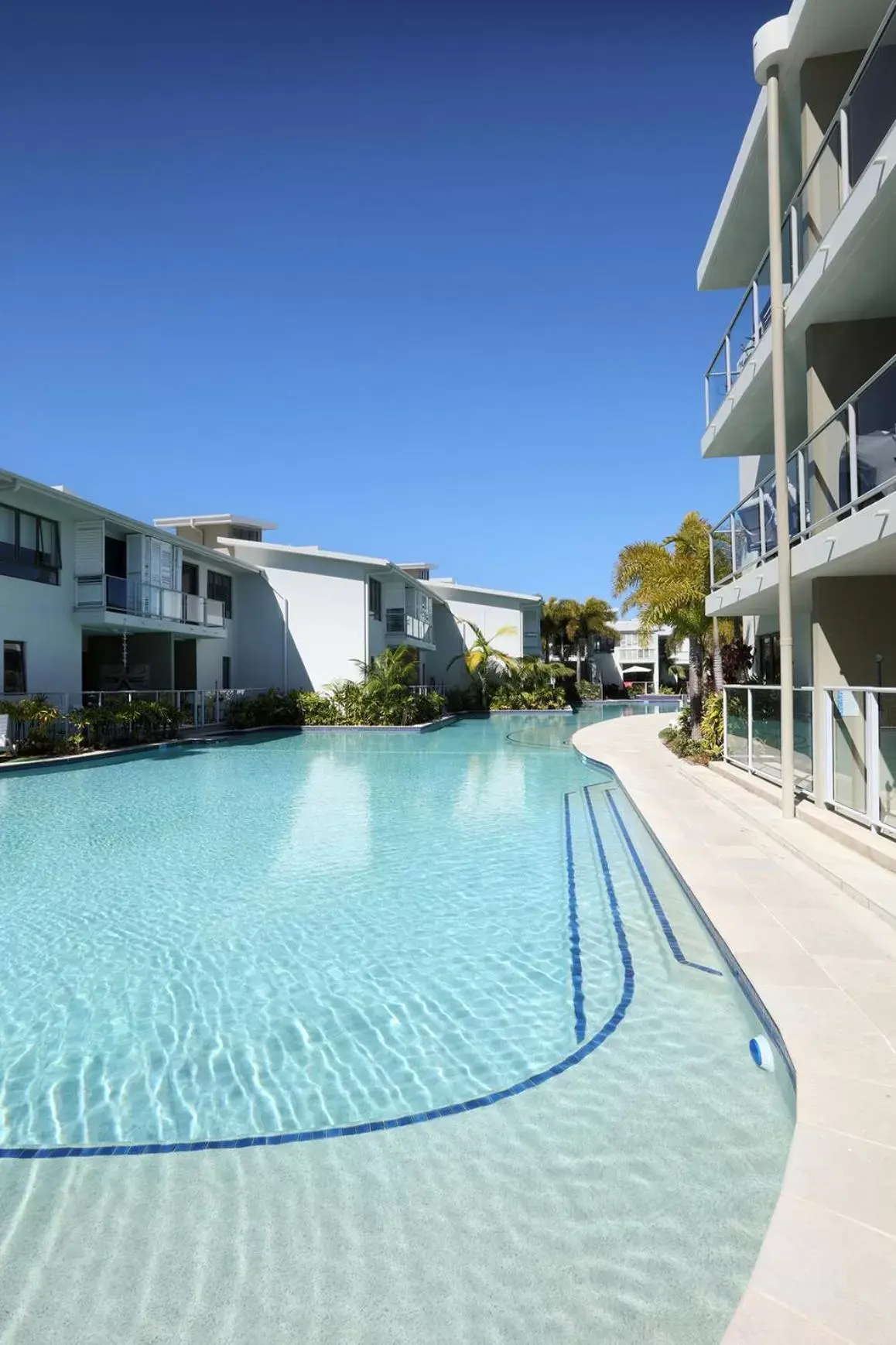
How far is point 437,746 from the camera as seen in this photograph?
23.0m

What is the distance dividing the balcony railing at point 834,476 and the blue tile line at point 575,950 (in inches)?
190

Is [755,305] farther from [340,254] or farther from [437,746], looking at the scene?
[437,746]

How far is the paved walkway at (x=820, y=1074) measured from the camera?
2.29 metres

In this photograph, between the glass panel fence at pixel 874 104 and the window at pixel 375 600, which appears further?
the window at pixel 375 600

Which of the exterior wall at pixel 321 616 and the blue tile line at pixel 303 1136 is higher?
the exterior wall at pixel 321 616

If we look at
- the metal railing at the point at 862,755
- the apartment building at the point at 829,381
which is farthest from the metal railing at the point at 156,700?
the metal railing at the point at 862,755

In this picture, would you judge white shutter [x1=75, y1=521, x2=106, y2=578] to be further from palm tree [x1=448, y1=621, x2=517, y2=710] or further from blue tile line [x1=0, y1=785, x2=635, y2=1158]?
blue tile line [x1=0, y1=785, x2=635, y2=1158]

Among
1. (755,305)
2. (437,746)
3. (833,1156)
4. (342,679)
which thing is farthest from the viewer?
(342,679)

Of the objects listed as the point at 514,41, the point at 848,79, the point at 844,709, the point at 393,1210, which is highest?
the point at 514,41

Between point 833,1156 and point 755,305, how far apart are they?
1226cm

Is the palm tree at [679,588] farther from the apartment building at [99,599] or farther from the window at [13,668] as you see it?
the window at [13,668]

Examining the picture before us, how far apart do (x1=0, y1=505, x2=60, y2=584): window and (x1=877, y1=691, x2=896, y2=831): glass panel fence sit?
18.9 meters

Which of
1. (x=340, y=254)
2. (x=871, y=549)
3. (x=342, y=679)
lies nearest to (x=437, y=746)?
(x=342, y=679)

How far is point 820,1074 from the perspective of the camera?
359cm
